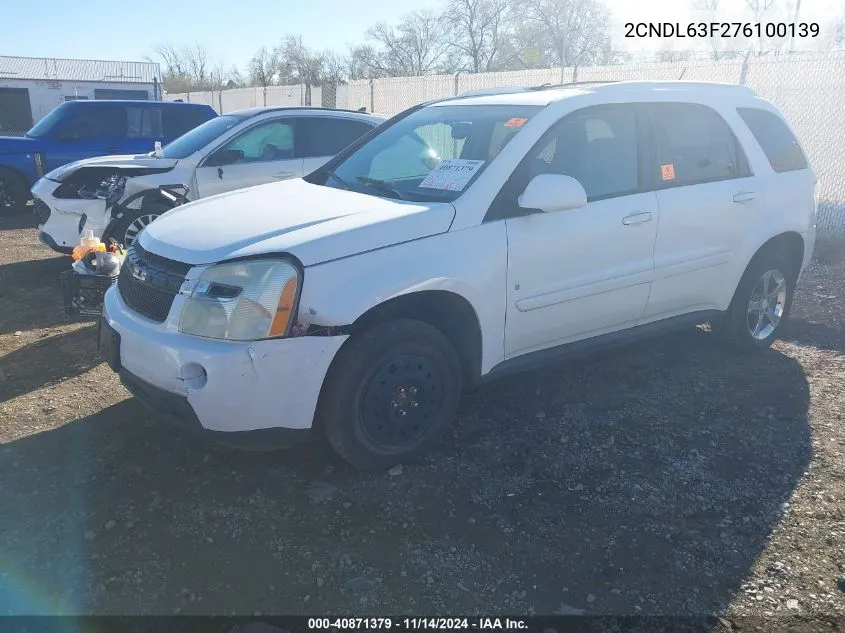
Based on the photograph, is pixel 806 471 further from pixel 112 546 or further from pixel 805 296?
pixel 805 296

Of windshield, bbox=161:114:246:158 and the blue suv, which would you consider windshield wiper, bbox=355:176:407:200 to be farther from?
the blue suv

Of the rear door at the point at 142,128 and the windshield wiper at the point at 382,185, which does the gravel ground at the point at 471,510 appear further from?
the rear door at the point at 142,128

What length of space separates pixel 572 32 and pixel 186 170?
94.1 ft

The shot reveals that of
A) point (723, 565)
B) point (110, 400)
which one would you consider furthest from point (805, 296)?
point (110, 400)

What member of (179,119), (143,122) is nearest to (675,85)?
(179,119)

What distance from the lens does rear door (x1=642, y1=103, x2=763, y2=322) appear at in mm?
4293

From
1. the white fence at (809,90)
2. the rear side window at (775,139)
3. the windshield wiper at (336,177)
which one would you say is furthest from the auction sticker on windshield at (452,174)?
the white fence at (809,90)

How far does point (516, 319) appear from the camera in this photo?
3.71 metres

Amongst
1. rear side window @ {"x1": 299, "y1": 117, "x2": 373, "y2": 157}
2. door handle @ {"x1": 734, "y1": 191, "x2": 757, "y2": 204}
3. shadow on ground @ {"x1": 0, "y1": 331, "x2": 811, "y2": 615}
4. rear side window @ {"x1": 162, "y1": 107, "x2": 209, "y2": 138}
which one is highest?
rear side window @ {"x1": 162, "y1": 107, "x2": 209, "y2": 138}

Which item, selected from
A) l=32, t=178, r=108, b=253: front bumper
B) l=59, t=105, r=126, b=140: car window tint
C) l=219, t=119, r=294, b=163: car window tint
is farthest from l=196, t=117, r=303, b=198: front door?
l=59, t=105, r=126, b=140: car window tint

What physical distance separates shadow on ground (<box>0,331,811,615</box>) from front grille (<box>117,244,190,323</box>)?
0.80 m

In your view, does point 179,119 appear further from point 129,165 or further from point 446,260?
point 446,260

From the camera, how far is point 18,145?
10.9 m

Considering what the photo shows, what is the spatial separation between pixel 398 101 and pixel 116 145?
6.93 metres
